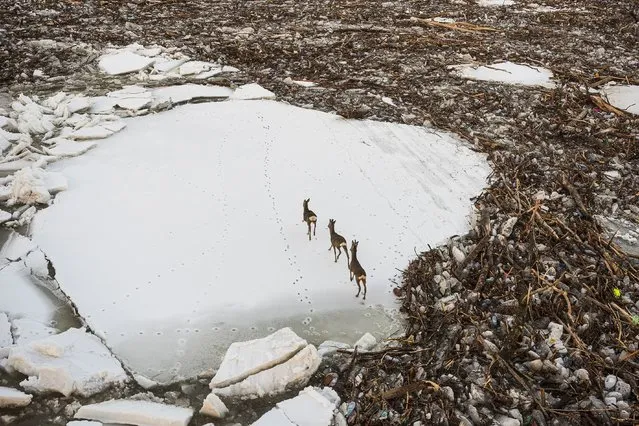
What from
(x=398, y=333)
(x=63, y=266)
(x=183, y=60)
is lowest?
(x=398, y=333)

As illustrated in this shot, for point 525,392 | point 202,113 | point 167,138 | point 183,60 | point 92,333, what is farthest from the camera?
point 183,60

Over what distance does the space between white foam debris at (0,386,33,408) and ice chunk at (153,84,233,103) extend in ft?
13.8

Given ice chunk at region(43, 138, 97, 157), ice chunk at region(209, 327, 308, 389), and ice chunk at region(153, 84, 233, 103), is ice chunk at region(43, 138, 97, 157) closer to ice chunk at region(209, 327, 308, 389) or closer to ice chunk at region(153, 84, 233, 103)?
ice chunk at region(153, 84, 233, 103)

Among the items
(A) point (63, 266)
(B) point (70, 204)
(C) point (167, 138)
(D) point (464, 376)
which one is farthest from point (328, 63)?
(D) point (464, 376)

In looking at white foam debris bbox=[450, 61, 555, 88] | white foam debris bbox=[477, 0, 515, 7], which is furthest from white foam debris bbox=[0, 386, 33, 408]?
white foam debris bbox=[477, 0, 515, 7]

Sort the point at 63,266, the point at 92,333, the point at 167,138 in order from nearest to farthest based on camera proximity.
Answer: the point at 92,333 → the point at 63,266 → the point at 167,138

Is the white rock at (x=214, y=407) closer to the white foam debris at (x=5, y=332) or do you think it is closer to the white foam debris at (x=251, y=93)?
the white foam debris at (x=5, y=332)

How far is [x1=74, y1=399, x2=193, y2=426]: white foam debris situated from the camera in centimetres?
246

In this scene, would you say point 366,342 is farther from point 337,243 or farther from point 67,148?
point 67,148

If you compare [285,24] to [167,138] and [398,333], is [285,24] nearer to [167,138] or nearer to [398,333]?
[167,138]

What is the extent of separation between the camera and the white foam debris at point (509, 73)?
7082 mm

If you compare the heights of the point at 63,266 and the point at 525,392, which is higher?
the point at 63,266

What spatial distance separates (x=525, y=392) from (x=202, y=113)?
461 centimetres

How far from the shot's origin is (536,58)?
7.93 m
